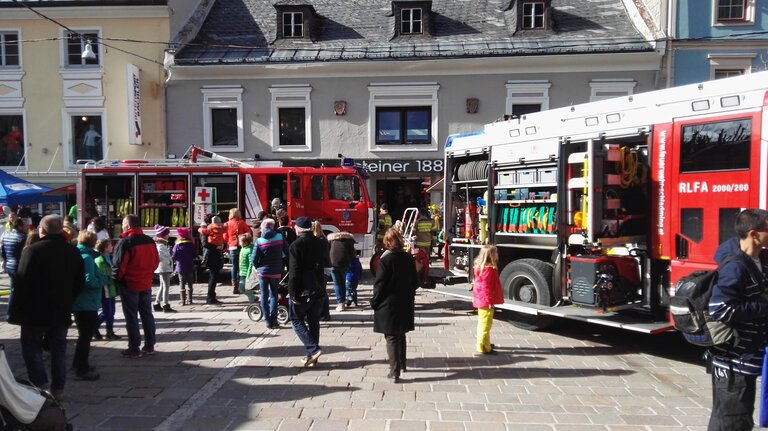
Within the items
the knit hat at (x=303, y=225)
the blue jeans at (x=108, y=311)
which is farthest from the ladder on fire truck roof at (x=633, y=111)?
the blue jeans at (x=108, y=311)

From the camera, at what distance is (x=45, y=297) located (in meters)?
4.82

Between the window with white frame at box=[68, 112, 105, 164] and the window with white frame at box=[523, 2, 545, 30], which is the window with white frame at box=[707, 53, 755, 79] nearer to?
the window with white frame at box=[523, 2, 545, 30]

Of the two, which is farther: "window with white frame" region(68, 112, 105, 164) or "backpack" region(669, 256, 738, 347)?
"window with white frame" region(68, 112, 105, 164)

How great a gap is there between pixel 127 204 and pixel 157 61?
785cm

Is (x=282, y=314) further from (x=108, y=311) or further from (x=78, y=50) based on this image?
(x=78, y=50)

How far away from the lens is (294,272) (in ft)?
19.4

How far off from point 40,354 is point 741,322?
5603 mm

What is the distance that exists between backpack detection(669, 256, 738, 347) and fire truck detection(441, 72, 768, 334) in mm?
2481

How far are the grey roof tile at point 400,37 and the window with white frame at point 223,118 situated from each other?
1.02m

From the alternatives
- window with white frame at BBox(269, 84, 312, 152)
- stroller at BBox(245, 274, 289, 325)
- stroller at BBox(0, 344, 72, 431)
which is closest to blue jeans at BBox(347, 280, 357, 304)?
stroller at BBox(245, 274, 289, 325)

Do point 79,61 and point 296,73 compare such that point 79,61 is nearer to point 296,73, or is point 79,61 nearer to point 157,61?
point 157,61

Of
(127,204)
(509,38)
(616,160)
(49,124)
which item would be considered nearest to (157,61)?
(49,124)

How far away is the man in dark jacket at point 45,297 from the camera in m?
4.78

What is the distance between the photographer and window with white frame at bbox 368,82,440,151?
702 inches
